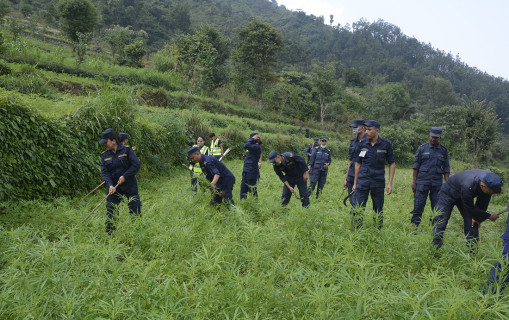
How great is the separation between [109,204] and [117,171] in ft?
1.82

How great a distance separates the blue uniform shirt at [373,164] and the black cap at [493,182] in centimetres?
134

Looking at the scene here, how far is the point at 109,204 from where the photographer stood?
4.64 m

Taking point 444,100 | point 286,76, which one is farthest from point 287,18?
point 286,76

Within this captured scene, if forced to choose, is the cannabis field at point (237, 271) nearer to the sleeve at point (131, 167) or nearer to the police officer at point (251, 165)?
the sleeve at point (131, 167)

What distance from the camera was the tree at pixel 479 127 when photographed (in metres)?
17.1

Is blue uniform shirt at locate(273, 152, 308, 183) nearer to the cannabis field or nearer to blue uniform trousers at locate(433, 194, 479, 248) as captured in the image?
the cannabis field

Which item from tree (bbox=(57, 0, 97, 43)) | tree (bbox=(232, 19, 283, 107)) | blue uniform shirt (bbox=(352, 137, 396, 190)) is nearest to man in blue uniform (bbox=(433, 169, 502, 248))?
blue uniform shirt (bbox=(352, 137, 396, 190))

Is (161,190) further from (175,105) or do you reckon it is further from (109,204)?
(175,105)

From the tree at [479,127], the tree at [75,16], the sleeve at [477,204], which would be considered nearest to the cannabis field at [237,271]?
the sleeve at [477,204]

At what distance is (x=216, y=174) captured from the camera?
16.4 feet

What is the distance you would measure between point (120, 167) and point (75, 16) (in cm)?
2608

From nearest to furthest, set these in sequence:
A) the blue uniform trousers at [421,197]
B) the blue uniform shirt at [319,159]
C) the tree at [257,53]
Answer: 1. the blue uniform trousers at [421,197]
2. the blue uniform shirt at [319,159]
3. the tree at [257,53]

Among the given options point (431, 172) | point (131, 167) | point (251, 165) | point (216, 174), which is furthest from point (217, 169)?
point (431, 172)

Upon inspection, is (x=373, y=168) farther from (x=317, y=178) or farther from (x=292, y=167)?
(x=317, y=178)
